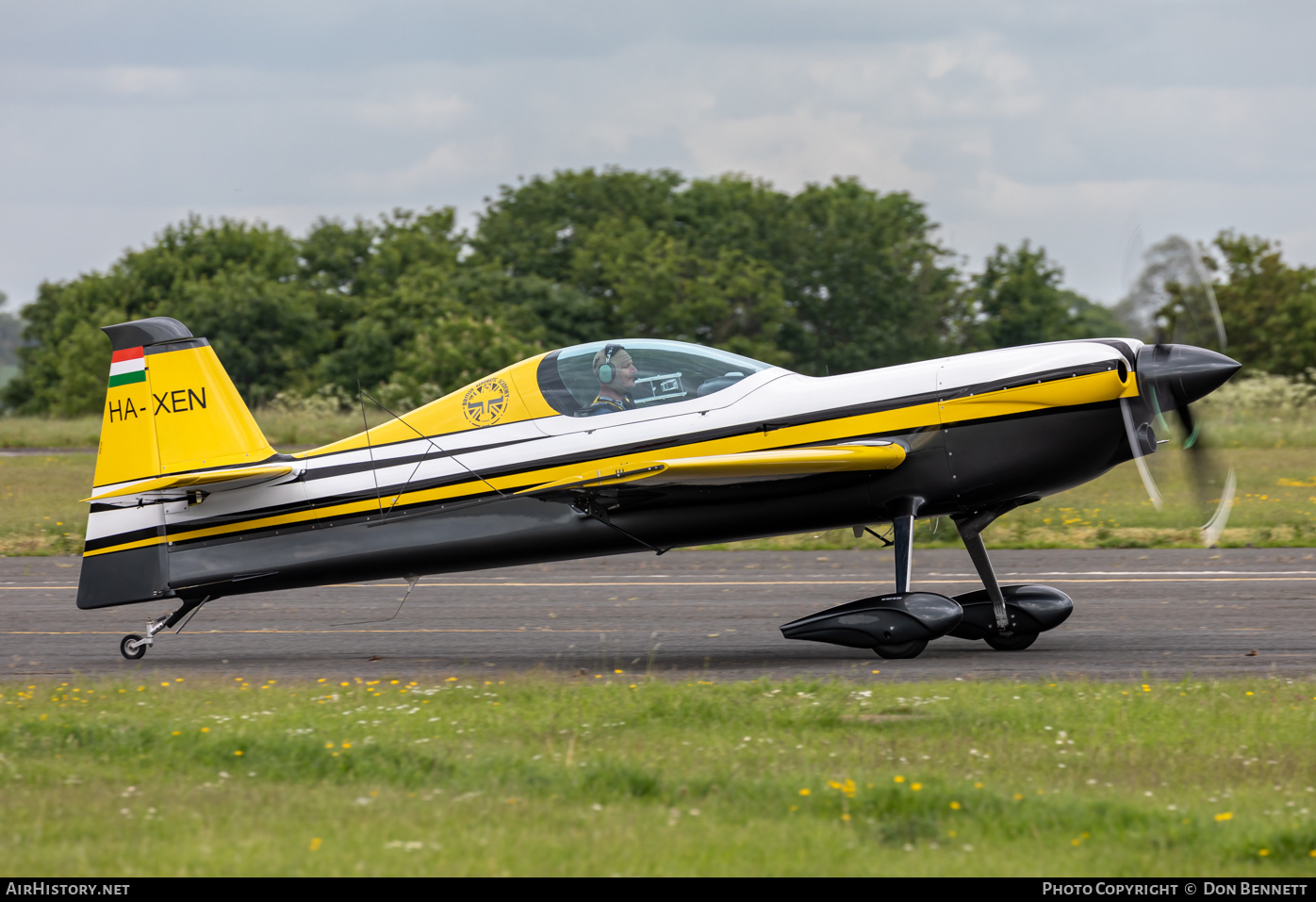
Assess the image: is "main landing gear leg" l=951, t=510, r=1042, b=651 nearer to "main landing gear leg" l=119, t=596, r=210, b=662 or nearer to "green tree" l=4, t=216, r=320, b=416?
"main landing gear leg" l=119, t=596, r=210, b=662

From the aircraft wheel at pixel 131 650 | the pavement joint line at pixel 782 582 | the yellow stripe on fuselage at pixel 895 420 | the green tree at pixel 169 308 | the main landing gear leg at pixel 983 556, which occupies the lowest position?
the pavement joint line at pixel 782 582

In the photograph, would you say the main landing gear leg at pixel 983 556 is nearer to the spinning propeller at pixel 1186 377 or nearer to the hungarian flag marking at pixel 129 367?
the spinning propeller at pixel 1186 377

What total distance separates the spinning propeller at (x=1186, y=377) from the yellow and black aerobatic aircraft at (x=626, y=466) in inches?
1.1

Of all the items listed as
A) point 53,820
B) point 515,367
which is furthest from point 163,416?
point 53,820

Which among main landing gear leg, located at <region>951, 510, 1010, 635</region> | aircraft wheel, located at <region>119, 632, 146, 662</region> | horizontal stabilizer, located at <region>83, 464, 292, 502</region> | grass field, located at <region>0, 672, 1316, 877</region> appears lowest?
aircraft wheel, located at <region>119, 632, 146, 662</region>

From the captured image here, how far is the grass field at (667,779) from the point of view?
16.1ft

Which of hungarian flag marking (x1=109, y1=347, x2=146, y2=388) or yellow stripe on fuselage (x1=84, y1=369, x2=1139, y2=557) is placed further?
hungarian flag marking (x1=109, y1=347, x2=146, y2=388)

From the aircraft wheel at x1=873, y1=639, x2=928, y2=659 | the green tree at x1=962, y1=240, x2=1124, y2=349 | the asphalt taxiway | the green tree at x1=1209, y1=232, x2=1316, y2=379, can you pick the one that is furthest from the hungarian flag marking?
the green tree at x1=962, y1=240, x2=1124, y2=349

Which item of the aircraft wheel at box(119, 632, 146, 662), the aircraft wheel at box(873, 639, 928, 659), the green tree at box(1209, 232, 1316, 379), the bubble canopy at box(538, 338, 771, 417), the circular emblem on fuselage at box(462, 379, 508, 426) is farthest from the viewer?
the green tree at box(1209, 232, 1316, 379)

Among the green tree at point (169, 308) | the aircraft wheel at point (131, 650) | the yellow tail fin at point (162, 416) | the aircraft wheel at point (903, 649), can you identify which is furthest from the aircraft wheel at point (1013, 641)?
the green tree at point (169, 308)

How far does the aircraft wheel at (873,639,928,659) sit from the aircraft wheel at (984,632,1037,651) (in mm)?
845

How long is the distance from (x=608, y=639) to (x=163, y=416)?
428 cm

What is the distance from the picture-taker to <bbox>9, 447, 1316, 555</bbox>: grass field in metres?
16.7

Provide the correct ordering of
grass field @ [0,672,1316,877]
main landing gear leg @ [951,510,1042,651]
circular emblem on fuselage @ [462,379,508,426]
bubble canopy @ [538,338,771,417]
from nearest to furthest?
grass field @ [0,672,1316,877]
bubble canopy @ [538,338,771,417]
main landing gear leg @ [951,510,1042,651]
circular emblem on fuselage @ [462,379,508,426]
